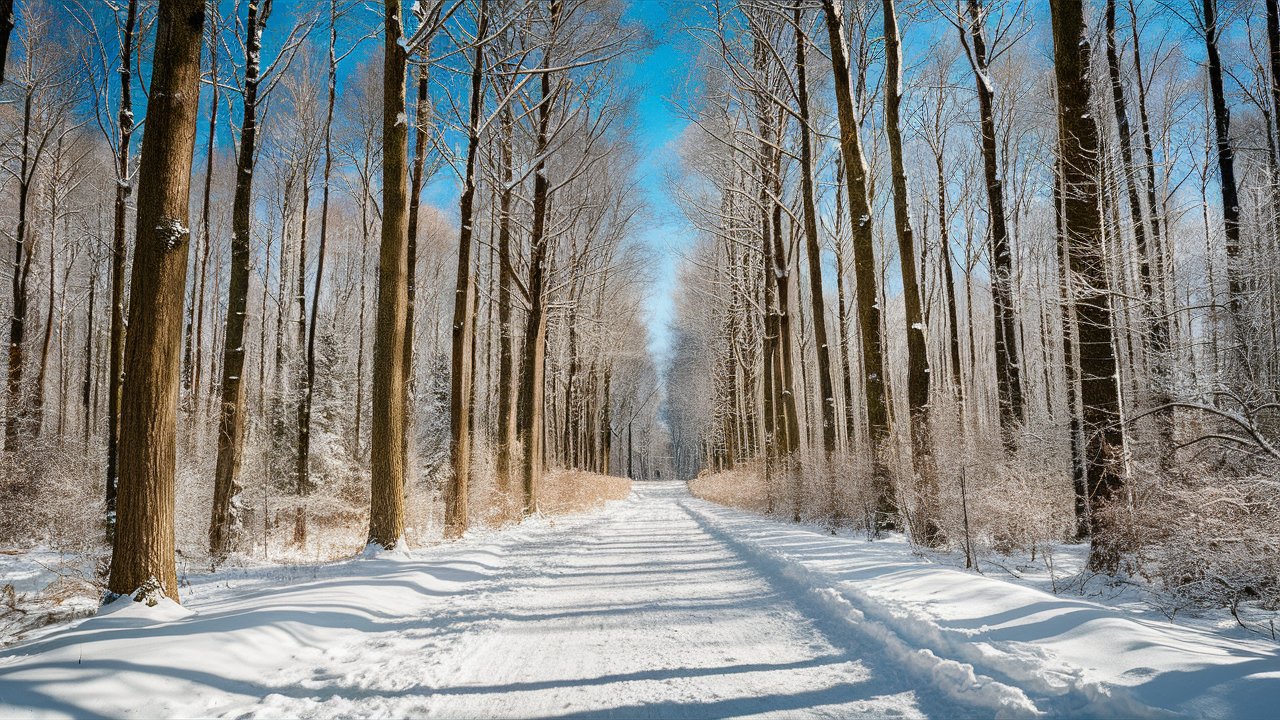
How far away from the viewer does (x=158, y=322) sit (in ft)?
15.7

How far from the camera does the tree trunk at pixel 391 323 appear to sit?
8.24 metres

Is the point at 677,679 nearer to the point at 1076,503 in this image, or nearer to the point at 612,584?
the point at 612,584

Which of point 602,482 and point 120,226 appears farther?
point 602,482

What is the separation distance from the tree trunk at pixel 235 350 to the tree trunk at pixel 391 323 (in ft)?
11.0

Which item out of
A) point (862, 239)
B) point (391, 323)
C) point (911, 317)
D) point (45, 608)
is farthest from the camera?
point (862, 239)

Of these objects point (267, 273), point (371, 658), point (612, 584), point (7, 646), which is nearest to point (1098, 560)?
point (612, 584)

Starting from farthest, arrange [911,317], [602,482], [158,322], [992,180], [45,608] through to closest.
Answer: [602,482] < [992,180] < [911,317] < [45,608] < [158,322]

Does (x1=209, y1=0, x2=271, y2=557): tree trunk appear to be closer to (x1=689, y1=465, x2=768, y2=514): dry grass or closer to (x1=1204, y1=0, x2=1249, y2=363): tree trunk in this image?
(x1=689, y1=465, x2=768, y2=514): dry grass

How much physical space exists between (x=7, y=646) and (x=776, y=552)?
7.59 m

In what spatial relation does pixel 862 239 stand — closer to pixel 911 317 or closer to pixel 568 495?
pixel 911 317

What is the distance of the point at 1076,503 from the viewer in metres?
9.37

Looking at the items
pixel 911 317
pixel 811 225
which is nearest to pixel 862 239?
pixel 911 317

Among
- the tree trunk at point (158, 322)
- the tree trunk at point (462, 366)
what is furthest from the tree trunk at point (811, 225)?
the tree trunk at point (158, 322)

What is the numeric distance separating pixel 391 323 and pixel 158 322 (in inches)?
140
